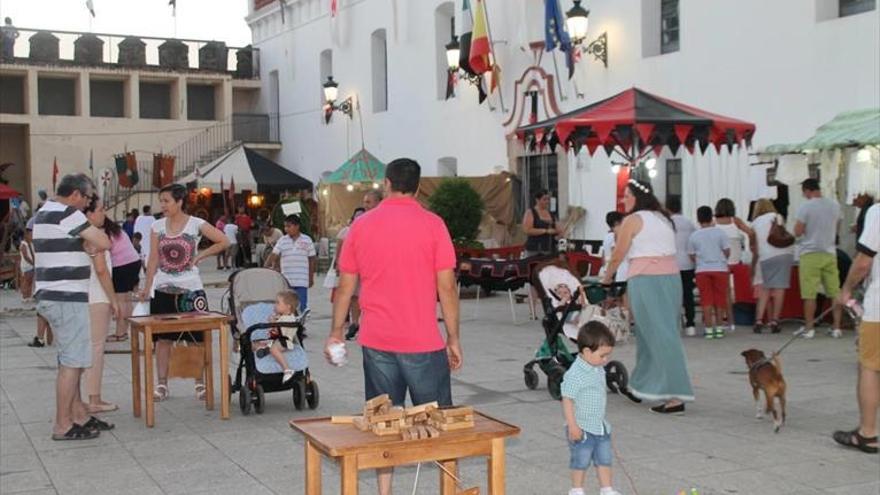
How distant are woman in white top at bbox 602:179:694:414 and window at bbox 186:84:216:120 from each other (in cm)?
3049

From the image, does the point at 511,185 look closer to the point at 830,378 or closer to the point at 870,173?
the point at 870,173

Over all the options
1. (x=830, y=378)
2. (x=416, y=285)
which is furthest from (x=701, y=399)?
(x=416, y=285)

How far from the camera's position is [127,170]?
32.1 m

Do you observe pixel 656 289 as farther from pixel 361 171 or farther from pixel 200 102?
pixel 200 102

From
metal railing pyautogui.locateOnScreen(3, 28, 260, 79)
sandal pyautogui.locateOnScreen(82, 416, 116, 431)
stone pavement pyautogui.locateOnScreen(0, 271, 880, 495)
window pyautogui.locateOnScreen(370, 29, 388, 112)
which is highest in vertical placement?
metal railing pyautogui.locateOnScreen(3, 28, 260, 79)

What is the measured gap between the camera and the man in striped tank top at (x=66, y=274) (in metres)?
7.41

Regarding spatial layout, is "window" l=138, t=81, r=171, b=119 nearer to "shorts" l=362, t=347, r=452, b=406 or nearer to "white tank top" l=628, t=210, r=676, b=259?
"white tank top" l=628, t=210, r=676, b=259

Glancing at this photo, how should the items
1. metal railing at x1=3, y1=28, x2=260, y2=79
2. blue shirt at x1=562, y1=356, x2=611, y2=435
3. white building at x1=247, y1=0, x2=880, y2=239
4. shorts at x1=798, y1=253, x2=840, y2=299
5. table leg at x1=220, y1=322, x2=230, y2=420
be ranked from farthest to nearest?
1. metal railing at x1=3, y1=28, x2=260, y2=79
2. white building at x1=247, y1=0, x2=880, y2=239
3. shorts at x1=798, y1=253, x2=840, y2=299
4. table leg at x1=220, y1=322, x2=230, y2=420
5. blue shirt at x1=562, y1=356, x2=611, y2=435

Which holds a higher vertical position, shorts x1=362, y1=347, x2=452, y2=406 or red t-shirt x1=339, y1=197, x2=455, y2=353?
red t-shirt x1=339, y1=197, x2=455, y2=353

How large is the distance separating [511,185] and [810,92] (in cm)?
775

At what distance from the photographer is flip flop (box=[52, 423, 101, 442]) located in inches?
303

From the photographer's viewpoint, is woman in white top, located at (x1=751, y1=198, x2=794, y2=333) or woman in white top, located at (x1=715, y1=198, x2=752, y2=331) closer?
woman in white top, located at (x1=751, y1=198, x2=794, y2=333)

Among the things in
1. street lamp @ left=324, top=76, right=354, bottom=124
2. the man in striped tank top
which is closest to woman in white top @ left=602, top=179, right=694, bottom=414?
the man in striped tank top

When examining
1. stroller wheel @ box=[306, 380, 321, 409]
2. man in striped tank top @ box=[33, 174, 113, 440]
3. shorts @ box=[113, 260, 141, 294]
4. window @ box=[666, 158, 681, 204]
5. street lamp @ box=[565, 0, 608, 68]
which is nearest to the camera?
man in striped tank top @ box=[33, 174, 113, 440]
